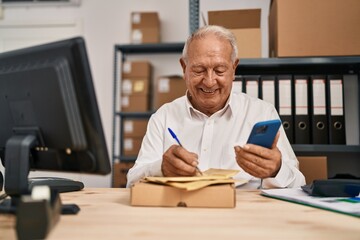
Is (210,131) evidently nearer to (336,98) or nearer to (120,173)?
(336,98)

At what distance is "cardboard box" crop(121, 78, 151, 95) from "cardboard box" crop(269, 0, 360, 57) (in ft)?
5.43

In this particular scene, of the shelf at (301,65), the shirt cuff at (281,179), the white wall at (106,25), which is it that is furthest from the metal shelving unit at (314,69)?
the white wall at (106,25)

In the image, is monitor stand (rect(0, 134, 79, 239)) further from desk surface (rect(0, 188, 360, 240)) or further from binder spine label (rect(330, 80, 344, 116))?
binder spine label (rect(330, 80, 344, 116))

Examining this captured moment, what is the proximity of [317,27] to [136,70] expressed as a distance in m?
1.84

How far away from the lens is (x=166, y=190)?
2.81 feet

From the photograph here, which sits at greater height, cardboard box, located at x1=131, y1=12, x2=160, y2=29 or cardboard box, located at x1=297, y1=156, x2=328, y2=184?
cardboard box, located at x1=131, y1=12, x2=160, y2=29

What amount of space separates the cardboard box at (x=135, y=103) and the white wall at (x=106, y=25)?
1.35 feet

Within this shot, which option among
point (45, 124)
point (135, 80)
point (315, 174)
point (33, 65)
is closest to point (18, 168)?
point (45, 124)

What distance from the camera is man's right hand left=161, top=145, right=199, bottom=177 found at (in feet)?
3.36

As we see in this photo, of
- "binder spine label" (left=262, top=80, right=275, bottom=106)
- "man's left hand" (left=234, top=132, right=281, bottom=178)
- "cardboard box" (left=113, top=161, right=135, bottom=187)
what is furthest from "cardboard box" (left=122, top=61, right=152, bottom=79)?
"man's left hand" (left=234, top=132, right=281, bottom=178)

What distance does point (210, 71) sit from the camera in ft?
5.11

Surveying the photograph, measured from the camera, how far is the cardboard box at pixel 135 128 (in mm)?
3299

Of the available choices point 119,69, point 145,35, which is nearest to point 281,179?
point 145,35

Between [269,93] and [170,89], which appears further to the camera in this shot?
[170,89]
